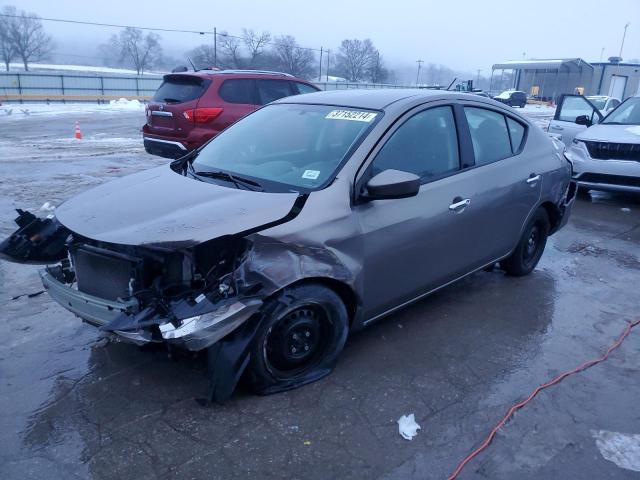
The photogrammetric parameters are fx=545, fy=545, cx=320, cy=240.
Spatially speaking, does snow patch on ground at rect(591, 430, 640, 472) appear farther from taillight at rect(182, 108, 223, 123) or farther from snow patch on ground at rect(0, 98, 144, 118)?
snow patch on ground at rect(0, 98, 144, 118)

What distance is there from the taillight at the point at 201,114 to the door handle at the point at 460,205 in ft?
19.2

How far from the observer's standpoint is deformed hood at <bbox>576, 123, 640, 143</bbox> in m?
8.41

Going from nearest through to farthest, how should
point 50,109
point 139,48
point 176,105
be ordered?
1. point 176,105
2. point 50,109
3. point 139,48

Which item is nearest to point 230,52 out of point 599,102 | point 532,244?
point 599,102

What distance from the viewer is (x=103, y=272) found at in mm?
3127

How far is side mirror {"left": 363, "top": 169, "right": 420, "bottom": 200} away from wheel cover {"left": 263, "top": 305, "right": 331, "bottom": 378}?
0.77 meters

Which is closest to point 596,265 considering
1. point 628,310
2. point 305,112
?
point 628,310

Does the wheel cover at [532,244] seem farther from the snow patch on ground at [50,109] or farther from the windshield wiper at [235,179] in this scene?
the snow patch on ground at [50,109]

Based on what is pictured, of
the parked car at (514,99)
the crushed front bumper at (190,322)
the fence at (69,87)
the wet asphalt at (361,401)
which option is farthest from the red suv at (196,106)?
the fence at (69,87)

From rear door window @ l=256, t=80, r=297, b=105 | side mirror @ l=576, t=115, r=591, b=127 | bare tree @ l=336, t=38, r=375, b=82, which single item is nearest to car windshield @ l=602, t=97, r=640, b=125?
side mirror @ l=576, t=115, r=591, b=127

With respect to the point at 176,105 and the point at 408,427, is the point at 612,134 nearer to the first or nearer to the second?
the point at 176,105

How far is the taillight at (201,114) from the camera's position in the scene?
877cm

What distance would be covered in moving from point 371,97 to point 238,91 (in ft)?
19.3

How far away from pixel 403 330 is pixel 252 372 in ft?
4.83
